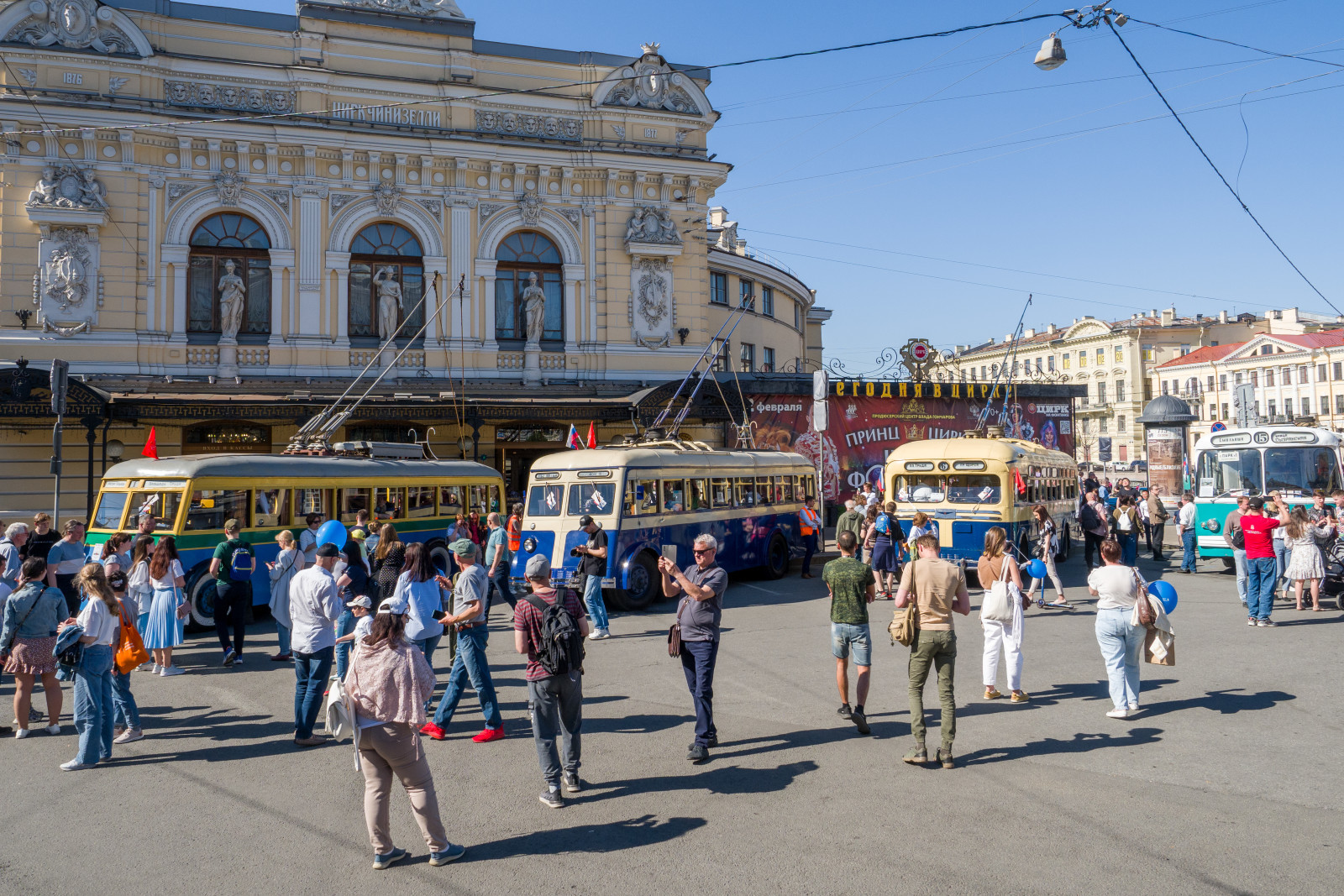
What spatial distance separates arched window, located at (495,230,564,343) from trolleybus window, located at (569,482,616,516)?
43.1 ft

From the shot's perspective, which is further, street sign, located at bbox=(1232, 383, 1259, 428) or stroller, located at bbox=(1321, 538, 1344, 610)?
street sign, located at bbox=(1232, 383, 1259, 428)

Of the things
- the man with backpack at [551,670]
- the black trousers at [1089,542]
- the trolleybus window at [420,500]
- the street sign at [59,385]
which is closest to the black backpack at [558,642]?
the man with backpack at [551,670]

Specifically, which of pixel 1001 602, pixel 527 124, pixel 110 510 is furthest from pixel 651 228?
pixel 1001 602

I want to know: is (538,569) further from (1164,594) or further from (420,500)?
(420,500)

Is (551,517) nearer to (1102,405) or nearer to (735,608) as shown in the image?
(735,608)

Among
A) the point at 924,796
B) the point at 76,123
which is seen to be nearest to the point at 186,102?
the point at 76,123

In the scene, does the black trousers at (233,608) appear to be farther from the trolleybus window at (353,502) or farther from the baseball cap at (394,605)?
the trolleybus window at (353,502)

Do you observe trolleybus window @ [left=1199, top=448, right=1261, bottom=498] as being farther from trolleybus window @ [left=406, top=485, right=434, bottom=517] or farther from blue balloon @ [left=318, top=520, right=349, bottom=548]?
blue balloon @ [left=318, top=520, right=349, bottom=548]

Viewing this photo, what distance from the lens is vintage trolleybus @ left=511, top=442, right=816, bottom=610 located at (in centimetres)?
1628

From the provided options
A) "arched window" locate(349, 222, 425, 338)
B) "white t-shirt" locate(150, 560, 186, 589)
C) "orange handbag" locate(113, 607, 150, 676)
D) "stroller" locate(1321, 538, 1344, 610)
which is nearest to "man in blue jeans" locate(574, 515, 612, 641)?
"white t-shirt" locate(150, 560, 186, 589)

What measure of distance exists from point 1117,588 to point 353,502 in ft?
43.8

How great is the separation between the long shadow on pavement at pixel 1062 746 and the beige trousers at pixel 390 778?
14.1 ft

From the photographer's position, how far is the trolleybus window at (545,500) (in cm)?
1689

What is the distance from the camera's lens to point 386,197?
89.8 ft
